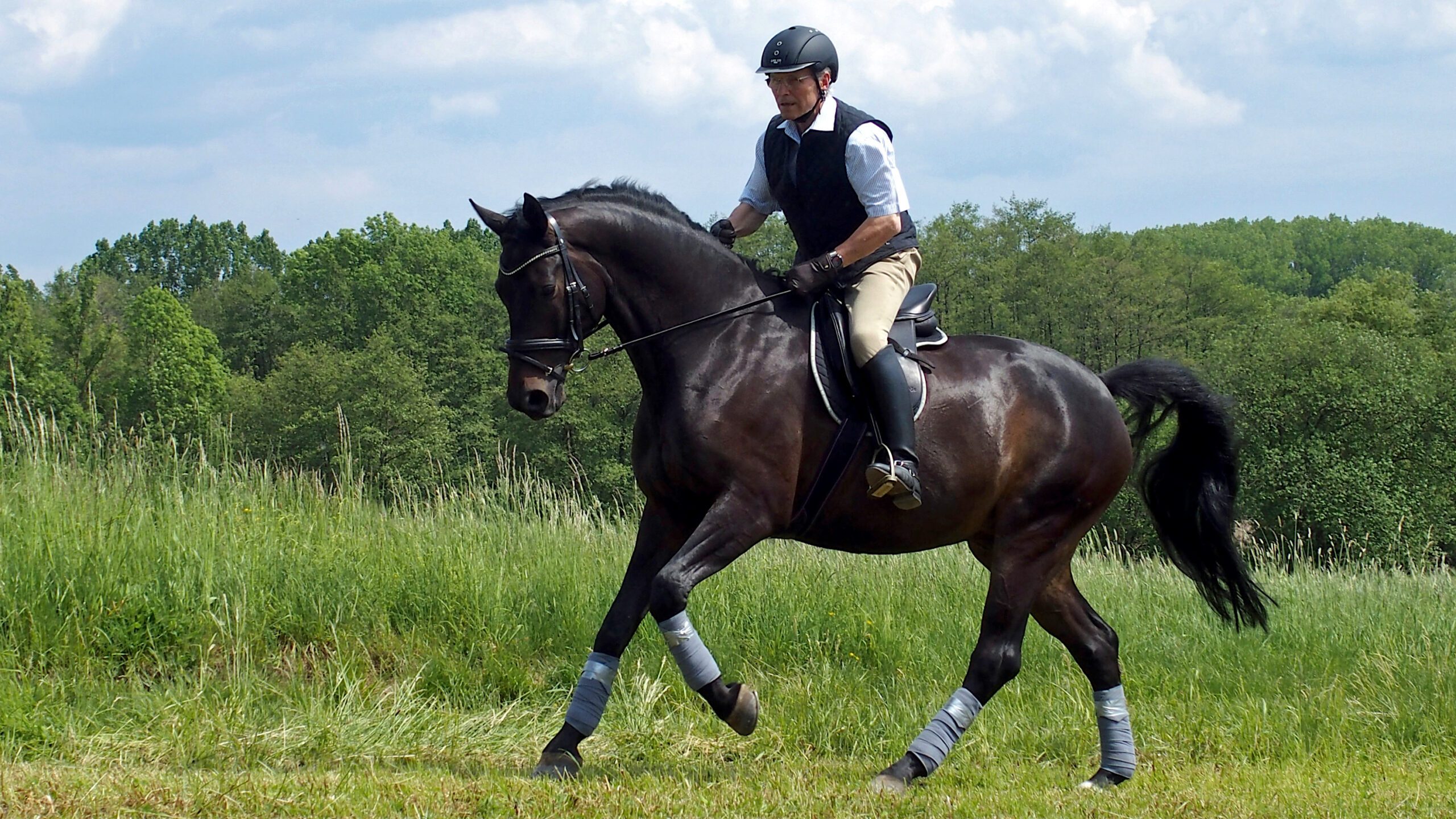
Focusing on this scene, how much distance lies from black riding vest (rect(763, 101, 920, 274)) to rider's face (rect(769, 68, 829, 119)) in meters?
0.12

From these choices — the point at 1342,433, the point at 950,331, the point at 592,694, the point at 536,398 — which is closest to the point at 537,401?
the point at 536,398

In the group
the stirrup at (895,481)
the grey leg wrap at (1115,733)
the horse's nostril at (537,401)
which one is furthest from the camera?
the grey leg wrap at (1115,733)

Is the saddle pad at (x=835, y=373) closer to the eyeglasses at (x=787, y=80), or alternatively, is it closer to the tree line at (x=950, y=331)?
the eyeglasses at (x=787, y=80)

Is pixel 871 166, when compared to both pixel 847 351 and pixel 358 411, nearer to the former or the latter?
pixel 847 351

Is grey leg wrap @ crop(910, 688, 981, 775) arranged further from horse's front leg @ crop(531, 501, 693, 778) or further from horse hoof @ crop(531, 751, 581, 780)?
horse hoof @ crop(531, 751, 581, 780)

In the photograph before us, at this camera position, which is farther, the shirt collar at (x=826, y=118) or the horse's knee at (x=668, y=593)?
the shirt collar at (x=826, y=118)

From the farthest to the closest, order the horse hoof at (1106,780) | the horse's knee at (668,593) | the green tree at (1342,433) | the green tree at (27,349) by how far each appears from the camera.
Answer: the green tree at (27,349) → the green tree at (1342,433) → the horse hoof at (1106,780) → the horse's knee at (668,593)

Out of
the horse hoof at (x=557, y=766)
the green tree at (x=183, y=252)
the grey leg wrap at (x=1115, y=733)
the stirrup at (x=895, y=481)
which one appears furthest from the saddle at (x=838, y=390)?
the green tree at (x=183, y=252)

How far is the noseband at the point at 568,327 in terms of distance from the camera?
5.24 metres

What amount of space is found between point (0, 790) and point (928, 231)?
55665 mm

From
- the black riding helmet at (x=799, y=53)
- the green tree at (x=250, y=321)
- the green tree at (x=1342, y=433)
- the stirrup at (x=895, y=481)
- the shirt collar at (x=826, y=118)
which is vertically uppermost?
the green tree at (x=250, y=321)

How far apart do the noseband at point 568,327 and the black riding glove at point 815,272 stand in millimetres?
939

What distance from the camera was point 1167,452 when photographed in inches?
279

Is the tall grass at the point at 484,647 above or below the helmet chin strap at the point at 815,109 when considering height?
below
